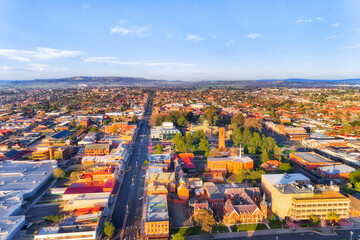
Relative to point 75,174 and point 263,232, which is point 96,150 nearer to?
point 75,174

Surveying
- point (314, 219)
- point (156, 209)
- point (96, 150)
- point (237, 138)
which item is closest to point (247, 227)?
point (314, 219)

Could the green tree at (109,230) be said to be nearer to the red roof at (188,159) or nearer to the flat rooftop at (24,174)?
the flat rooftop at (24,174)

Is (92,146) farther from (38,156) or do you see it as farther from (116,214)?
(116,214)

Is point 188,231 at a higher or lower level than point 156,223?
lower

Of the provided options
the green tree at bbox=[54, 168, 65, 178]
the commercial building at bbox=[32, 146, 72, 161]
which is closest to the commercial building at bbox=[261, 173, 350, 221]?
the green tree at bbox=[54, 168, 65, 178]

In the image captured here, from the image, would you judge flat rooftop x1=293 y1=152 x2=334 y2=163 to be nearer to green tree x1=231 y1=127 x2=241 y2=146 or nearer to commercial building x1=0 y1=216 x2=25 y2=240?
green tree x1=231 y1=127 x2=241 y2=146

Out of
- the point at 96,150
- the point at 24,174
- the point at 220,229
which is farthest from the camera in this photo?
the point at 96,150

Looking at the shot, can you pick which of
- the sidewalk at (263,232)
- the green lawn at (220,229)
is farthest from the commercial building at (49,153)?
the green lawn at (220,229)
